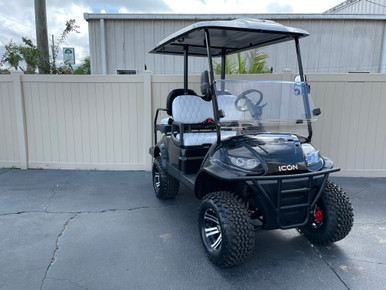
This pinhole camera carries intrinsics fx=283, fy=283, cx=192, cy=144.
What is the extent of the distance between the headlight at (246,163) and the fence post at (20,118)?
4.54m

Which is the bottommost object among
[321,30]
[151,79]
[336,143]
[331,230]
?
[331,230]

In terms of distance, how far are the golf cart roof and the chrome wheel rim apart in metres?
1.59

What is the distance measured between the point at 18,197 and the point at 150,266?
2.60 m

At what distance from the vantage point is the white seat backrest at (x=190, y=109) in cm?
354

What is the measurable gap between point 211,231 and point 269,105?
125 centimetres

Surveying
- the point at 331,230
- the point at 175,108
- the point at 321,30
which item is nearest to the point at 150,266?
the point at 331,230

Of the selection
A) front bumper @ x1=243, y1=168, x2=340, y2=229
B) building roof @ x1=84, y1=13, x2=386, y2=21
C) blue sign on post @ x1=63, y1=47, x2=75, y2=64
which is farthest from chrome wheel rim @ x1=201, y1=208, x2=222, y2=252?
building roof @ x1=84, y1=13, x2=386, y2=21

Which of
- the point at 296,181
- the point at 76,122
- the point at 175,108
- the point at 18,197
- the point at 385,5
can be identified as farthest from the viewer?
the point at 385,5

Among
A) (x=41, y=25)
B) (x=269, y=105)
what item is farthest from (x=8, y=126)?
(x=269, y=105)

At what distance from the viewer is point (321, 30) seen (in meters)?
7.46

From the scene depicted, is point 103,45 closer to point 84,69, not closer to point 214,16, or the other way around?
point 214,16

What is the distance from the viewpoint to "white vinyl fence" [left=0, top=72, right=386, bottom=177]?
15.5ft

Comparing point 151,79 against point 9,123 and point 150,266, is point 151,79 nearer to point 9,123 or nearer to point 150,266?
point 9,123

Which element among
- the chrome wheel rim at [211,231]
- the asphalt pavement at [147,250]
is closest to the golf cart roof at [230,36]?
the chrome wheel rim at [211,231]
